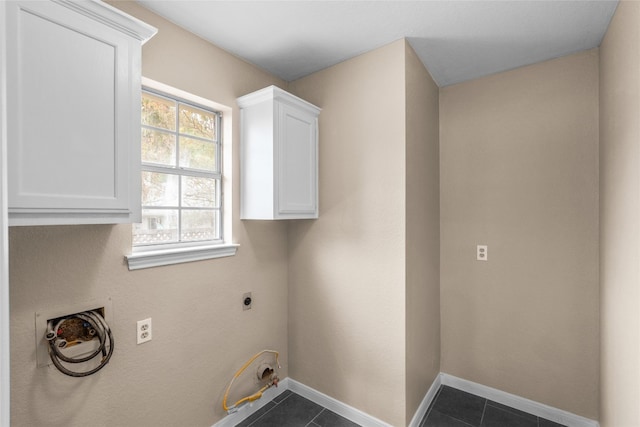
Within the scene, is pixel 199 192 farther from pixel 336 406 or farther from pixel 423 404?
pixel 423 404

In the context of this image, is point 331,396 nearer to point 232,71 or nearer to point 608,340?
point 608,340

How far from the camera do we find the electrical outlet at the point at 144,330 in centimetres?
158

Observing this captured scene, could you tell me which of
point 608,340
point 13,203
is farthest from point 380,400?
point 13,203

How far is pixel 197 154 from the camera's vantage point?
1.96 m

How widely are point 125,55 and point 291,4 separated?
0.85 metres

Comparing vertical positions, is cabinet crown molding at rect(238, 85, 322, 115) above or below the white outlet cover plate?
above

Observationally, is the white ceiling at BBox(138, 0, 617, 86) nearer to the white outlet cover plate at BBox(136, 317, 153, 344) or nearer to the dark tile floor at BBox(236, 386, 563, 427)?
the white outlet cover plate at BBox(136, 317, 153, 344)

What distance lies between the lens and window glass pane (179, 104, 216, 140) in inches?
74.5

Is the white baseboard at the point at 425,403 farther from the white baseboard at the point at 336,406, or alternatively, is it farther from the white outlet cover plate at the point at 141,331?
the white outlet cover plate at the point at 141,331

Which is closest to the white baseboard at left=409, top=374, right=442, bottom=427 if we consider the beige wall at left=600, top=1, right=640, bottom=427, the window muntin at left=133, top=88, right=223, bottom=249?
the beige wall at left=600, top=1, right=640, bottom=427

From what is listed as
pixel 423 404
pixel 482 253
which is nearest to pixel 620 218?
pixel 482 253

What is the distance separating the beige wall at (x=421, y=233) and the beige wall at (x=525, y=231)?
0.48ft

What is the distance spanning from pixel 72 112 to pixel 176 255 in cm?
85

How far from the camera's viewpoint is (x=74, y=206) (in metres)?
1.11
